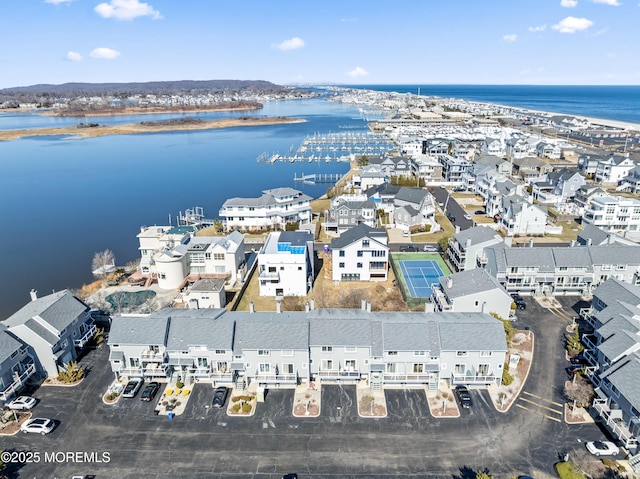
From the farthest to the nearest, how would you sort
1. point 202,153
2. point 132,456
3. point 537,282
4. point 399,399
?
point 202,153, point 537,282, point 399,399, point 132,456

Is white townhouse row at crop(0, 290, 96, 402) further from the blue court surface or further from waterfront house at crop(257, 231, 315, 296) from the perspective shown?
the blue court surface

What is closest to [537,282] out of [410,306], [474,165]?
[410,306]

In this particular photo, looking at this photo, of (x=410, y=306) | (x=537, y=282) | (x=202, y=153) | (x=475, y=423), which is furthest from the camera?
(x=202, y=153)

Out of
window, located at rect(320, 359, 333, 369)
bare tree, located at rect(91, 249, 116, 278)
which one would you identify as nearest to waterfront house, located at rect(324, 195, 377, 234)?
bare tree, located at rect(91, 249, 116, 278)

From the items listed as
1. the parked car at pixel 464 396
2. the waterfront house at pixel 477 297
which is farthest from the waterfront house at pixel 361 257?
the parked car at pixel 464 396

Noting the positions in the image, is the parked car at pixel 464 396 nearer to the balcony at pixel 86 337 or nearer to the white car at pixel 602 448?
the white car at pixel 602 448

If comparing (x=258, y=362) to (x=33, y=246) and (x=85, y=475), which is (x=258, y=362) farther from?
(x=33, y=246)
